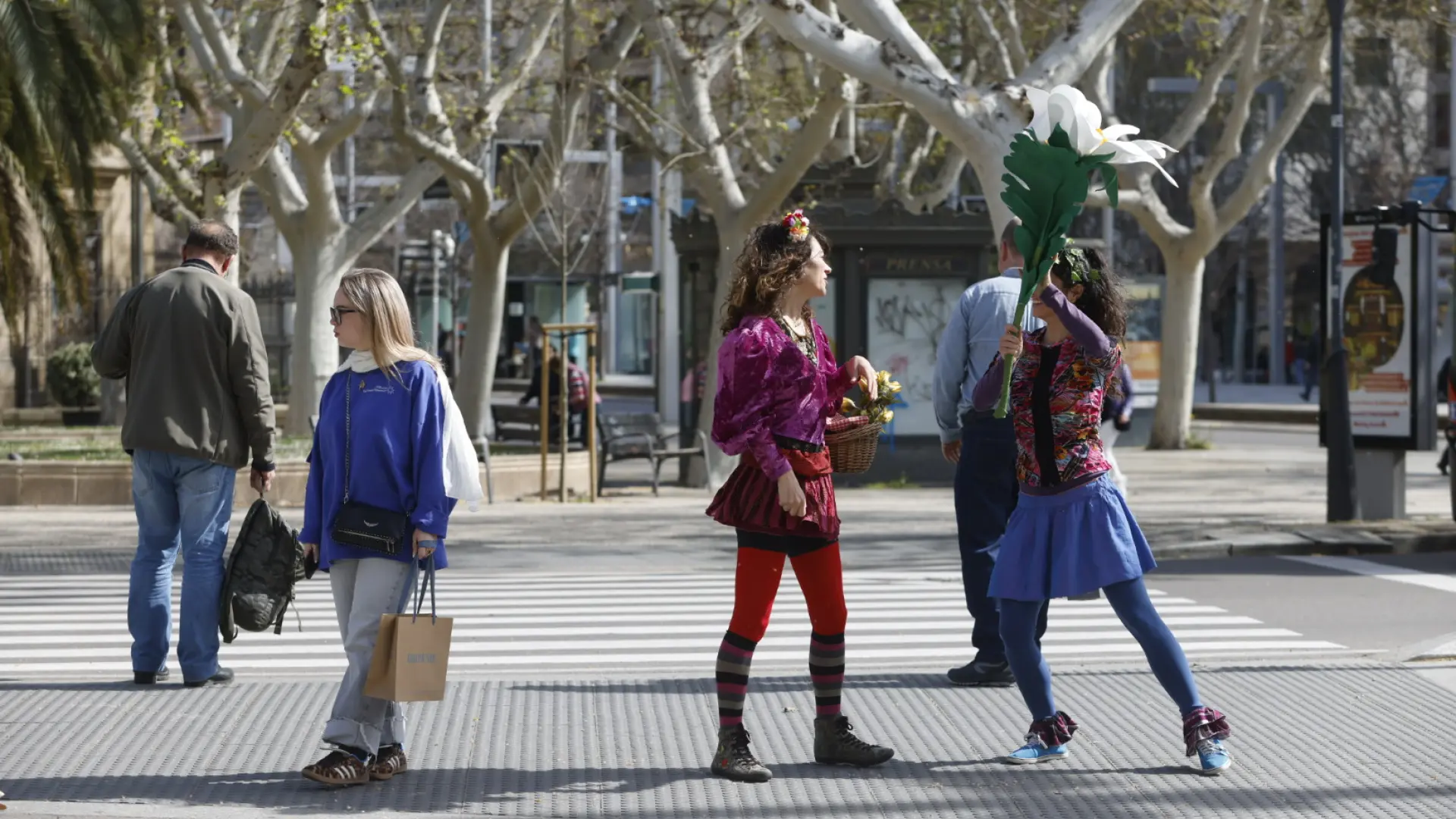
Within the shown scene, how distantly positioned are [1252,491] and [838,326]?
15.4ft

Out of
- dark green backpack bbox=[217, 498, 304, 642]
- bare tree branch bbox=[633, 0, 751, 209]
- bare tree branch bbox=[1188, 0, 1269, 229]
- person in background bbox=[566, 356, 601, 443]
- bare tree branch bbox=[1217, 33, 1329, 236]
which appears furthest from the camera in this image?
bare tree branch bbox=[1217, 33, 1329, 236]

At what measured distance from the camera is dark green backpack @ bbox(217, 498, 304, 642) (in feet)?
24.1

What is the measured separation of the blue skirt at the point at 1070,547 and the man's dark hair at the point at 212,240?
3.45 metres

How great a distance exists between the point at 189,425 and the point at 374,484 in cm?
199

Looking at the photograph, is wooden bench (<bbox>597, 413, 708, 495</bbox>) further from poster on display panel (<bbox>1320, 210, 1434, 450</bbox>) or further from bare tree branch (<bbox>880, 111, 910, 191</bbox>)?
bare tree branch (<bbox>880, 111, 910, 191</bbox>)

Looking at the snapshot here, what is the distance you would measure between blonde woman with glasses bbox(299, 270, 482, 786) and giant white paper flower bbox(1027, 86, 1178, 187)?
208 centimetres

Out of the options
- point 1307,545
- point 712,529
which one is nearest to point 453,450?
point 1307,545

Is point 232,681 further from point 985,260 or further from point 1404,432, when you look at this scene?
point 985,260

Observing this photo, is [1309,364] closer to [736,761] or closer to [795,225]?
[795,225]

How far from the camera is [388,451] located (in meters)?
6.20

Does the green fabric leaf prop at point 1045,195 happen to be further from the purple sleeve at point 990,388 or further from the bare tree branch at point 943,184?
the bare tree branch at point 943,184

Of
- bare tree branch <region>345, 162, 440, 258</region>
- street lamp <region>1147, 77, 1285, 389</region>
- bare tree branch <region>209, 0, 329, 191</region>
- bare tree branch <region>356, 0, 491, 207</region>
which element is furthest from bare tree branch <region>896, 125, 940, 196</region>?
street lamp <region>1147, 77, 1285, 389</region>

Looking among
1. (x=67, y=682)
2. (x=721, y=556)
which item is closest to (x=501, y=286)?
(x=721, y=556)

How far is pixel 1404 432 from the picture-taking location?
15.9 meters
